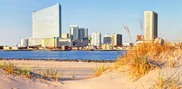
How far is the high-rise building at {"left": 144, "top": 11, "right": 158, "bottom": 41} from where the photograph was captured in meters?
7.93

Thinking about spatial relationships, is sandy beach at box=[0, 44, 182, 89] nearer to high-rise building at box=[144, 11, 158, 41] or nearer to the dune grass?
the dune grass

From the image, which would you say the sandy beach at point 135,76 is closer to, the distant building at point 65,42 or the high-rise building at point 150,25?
the high-rise building at point 150,25

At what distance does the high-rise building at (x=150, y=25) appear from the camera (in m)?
7.93

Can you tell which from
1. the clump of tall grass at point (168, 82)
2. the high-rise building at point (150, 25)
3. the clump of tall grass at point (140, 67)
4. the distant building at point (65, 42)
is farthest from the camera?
the distant building at point (65, 42)

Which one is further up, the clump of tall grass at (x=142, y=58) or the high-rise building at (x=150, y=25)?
the high-rise building at (x=150, y=25)

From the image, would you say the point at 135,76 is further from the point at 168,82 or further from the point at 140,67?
the point at 168,82

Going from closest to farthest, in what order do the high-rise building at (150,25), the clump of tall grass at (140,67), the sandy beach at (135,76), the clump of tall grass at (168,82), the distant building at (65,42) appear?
the clump of tall grass at (168,82) < the sandy beach at (135,76) < the clump of tall grass at (140,67) < the high-rise building at (150,25) < the distant building at (65,42)

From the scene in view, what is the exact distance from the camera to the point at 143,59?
7094 millimetres

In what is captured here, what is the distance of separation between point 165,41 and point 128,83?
174 cm

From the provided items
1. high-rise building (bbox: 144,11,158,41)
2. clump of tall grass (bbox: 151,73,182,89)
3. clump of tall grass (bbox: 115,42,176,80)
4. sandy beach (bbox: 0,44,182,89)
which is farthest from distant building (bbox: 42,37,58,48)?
clump of tall grass (bbox: 151,73,182,89)

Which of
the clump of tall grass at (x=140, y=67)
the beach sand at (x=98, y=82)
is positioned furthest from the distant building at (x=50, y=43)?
the clump of tall grass at (x=140, y=67)

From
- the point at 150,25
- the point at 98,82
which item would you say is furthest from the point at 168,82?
the point at 150,25

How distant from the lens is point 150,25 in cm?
802

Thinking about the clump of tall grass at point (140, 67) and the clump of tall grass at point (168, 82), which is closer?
the clump of tall grass at point (168, 82)
